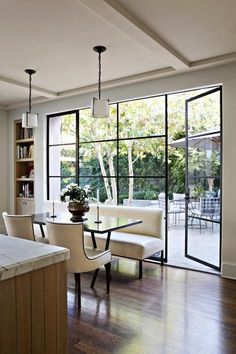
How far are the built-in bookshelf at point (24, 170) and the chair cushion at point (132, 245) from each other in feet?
8.28

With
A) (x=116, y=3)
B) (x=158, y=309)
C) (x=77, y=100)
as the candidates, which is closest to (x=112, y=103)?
(x=77, y=100)

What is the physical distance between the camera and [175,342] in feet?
7.90

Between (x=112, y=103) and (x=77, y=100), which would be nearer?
(x=112, y=103)

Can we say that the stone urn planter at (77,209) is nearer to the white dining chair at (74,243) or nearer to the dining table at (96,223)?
the dining table at (96,223)

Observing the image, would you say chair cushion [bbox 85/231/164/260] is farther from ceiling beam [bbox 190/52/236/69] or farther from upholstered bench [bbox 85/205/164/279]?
ceiling beam [bbox 190/52/236/69]

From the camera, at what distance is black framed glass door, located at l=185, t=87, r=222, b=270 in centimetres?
407

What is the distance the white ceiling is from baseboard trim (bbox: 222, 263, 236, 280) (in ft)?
8.48

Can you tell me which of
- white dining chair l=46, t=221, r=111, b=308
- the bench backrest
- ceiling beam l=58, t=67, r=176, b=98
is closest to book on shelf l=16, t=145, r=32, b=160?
ceiling beam l=58, t=67, r=176, b=98

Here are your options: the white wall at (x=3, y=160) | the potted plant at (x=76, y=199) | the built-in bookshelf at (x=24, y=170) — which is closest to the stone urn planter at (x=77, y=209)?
the potted plant at (x=76, y=199)

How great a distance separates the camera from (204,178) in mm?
4227

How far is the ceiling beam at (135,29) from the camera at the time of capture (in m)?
2.48

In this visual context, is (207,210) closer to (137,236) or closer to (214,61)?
(137,236)

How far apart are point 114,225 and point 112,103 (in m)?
2.36

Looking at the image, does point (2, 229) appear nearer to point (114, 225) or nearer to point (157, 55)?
point (114, 225)
